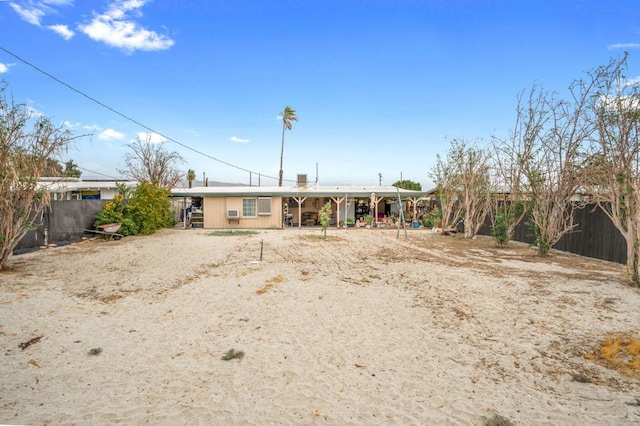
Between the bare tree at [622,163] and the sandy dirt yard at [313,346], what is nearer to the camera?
the sandy dirt yard at [313,346]

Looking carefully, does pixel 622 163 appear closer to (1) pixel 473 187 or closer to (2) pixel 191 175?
(1) pixel 473 187

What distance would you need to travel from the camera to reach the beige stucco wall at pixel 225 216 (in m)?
21.1

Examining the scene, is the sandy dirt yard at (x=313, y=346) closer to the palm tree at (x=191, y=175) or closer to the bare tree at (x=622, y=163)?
the bare tree at (x=622, y=163)

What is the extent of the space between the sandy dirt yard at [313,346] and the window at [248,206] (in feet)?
41.8

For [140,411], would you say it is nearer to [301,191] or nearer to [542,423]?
[542,423]

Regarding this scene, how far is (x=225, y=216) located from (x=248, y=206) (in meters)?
1.58

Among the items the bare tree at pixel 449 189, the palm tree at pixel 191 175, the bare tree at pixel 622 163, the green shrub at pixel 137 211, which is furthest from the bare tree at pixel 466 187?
the palm tree at pixel 191 175

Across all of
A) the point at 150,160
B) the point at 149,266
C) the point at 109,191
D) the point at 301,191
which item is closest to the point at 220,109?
the point at 301,191

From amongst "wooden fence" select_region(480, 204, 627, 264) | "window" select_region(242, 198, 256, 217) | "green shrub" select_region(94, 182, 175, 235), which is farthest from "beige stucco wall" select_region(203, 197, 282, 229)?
"wooden fence" select_region(480, 204, 627, 264)

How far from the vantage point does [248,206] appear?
21.2 m

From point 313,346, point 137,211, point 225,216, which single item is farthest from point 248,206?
point 313,346

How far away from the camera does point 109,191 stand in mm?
26203

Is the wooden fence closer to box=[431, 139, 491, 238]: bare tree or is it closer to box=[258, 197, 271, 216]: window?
box=[431, 139, 491, 238]: bare tree

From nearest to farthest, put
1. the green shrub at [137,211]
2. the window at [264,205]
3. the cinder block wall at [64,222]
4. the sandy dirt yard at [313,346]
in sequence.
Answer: the sandy dirt yard at [313,346] < the cinder block wall at [64,222] < the green shrub at [137,211] < the window at [264,205]
